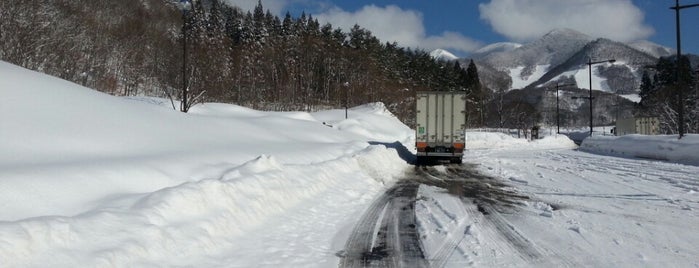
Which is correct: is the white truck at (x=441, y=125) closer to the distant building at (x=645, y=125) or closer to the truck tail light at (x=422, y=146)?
the truck tail light at (x=422, y=146)

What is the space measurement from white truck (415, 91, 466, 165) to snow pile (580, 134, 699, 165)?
9.11 metres

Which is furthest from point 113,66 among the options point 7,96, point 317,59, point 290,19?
point 7,96

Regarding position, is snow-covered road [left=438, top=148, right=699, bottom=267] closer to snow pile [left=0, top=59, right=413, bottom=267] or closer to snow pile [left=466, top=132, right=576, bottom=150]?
snow pile [left=0, top=59, right=413, bottom=267]

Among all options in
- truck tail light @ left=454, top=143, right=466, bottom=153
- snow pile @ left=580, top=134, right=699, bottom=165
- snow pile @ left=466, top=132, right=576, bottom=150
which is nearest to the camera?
snow pile @ left=580, top=134, right=699, bottom=165

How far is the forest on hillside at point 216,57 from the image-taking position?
4209 centimetres

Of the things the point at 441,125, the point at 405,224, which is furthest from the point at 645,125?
the point at 405,224

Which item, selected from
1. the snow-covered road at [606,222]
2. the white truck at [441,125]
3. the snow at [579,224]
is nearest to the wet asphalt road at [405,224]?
the snow at [579,224]

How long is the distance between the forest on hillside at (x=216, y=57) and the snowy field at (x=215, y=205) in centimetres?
2679

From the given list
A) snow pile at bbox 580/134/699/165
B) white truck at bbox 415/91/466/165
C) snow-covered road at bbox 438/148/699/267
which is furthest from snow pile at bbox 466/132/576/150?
snow-covered road at bbox 438/148/699/267

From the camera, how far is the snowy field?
530cm

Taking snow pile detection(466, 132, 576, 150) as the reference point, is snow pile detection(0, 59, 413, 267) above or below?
below

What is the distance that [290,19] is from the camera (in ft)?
320

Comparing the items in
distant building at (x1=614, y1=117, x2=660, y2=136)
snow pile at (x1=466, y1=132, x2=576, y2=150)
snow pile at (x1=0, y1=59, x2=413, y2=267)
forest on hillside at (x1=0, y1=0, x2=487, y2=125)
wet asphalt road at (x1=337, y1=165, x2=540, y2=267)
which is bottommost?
wet asphalt road at (x1=337, y1=165, x2=540, y2=267)

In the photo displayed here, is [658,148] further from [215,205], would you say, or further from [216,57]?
[216,57]
